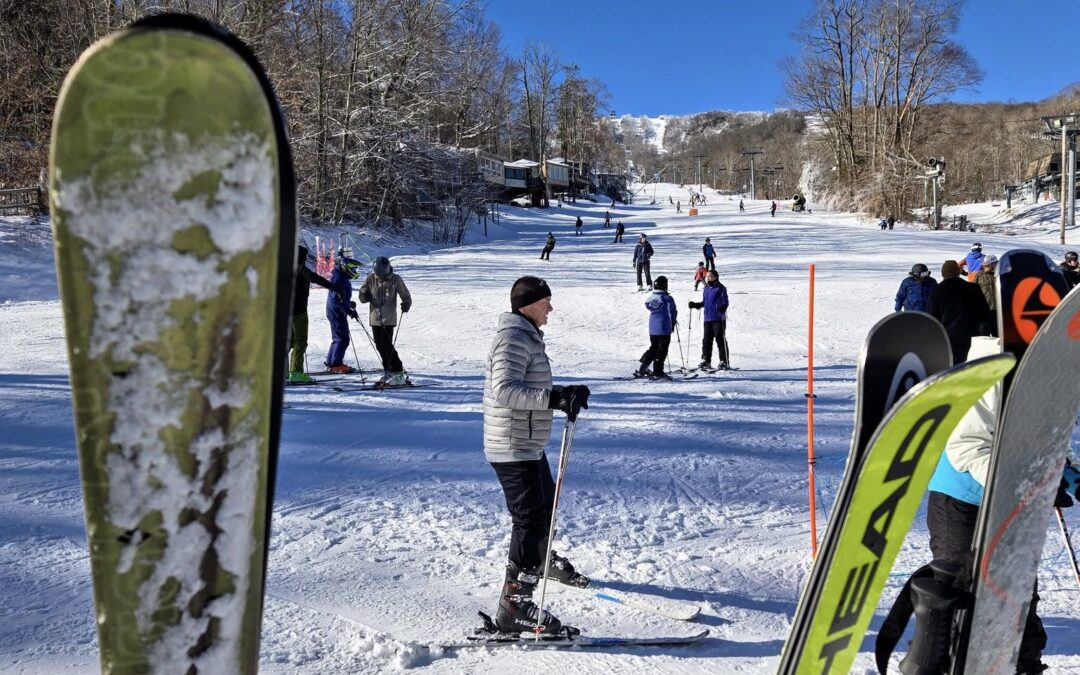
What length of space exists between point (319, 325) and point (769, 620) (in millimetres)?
10956

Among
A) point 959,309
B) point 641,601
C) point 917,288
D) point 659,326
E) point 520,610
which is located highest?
point 917,288

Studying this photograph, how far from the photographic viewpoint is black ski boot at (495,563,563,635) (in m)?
3.22

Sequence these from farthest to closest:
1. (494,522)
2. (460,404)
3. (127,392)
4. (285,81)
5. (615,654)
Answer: (285,81)
(460,404)
(494,522)
(615,654)
(127,392)

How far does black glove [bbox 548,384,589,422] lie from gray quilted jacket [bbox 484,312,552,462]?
0.03 m

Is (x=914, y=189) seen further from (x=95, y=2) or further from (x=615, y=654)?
(x=615, y=654)

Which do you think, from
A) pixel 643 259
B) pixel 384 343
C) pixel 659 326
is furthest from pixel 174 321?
pixel 643 259

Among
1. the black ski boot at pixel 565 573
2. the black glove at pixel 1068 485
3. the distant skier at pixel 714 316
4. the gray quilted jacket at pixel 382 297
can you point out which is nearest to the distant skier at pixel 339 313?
the gray quilted jacket at pixel 382 297

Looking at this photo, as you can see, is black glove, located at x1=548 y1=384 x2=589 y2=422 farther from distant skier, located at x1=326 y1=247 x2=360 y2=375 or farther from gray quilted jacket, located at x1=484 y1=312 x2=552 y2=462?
distant skier, located at x1=326 y1=247 x2=360 y2=375

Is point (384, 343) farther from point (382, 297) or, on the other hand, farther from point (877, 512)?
point (877, 512)

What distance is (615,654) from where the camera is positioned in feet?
10.3

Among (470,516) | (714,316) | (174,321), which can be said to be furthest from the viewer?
(714,316)

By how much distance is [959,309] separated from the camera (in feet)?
24.2

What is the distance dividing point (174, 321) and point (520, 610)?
2.49 m

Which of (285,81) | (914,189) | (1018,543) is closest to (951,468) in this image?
(1018,543)
